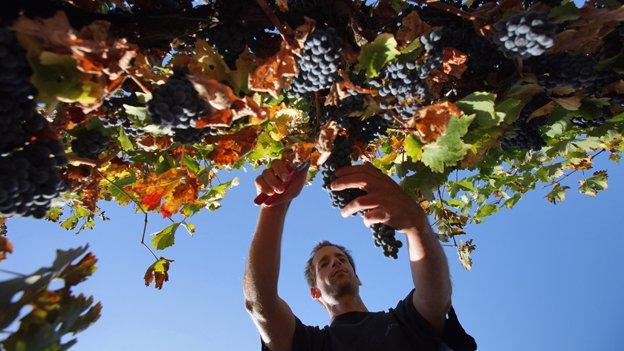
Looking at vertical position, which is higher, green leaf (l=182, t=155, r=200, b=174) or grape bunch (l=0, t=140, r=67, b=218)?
green leaf (l=182, t=155, r=200, b=174)

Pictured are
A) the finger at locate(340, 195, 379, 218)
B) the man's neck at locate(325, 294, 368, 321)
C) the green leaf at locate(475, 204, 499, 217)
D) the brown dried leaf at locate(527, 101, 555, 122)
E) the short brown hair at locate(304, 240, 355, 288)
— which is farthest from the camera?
the green leaf at locate(475, 204, 499, 217)

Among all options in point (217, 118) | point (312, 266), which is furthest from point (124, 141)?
point (312, 266)

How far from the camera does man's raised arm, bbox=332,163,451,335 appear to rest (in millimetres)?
1935

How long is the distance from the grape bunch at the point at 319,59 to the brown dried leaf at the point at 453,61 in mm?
567

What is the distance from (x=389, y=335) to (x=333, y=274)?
3.44 ft

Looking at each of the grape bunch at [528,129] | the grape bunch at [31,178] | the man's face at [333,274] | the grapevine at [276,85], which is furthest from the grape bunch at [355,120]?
the man's face at [333,274]

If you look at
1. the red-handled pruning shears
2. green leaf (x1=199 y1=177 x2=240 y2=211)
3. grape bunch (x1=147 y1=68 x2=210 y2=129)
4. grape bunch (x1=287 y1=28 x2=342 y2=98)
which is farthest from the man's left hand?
green leaf (x1=199 y1=177 x2=240 y2=211)

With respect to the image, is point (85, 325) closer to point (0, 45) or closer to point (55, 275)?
point (55, 275)

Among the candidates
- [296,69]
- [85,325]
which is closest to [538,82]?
[296,69]

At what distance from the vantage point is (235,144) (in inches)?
87.5

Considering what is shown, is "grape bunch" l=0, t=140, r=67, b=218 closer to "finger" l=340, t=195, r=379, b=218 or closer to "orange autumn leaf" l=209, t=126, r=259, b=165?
"orange autumn leaf" l=209, t=126, r=259, b=165

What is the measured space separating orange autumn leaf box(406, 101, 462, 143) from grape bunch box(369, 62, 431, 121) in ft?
0.16

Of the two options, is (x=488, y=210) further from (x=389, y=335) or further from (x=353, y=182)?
(x=353, y=182)

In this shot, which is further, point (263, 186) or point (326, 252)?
point (326, 252)
